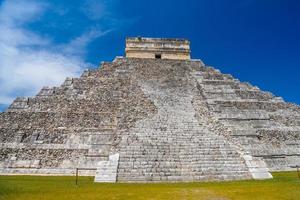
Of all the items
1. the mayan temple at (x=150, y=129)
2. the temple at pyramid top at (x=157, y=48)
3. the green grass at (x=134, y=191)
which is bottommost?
the green grass at (x=134, y=191)

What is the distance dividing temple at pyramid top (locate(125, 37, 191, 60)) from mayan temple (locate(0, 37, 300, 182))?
4.04 m

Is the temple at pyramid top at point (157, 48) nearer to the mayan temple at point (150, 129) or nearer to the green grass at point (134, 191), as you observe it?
the mayan temple at point (150, 129)

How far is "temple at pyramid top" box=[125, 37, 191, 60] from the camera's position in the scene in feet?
77.3

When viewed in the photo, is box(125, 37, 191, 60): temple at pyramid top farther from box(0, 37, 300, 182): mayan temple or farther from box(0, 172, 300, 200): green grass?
box(0, 172, 300, 200): green grass

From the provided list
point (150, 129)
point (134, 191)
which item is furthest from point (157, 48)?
point (134, 191)

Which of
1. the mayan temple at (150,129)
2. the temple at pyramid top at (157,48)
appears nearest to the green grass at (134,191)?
the mayan temple at (150,129)

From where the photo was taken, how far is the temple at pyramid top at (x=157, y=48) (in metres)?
23.5

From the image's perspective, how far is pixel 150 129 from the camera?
1323 centimetres

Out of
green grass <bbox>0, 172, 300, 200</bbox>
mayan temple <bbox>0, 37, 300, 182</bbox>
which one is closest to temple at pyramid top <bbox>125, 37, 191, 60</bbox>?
mayan temple <bbox>0, 37, 300, 182</bbox>

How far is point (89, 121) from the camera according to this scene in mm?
14281

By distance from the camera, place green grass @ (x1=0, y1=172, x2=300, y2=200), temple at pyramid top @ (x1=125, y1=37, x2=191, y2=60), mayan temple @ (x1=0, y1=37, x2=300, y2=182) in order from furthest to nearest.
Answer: temple at pyramid top @ (x1=125, y1=37, x2=191, y2=60), mayan temple @ (x1=0, y1=37, x2=300, y2=182), green grass @ (x1=0, y1=172, x2=300, y2=200)

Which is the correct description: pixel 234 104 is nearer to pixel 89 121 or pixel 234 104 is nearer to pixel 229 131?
pixel 229 131

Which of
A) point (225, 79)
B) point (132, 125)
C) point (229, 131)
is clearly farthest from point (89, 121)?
point (225, 79)

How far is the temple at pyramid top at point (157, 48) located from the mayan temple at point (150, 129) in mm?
4037
